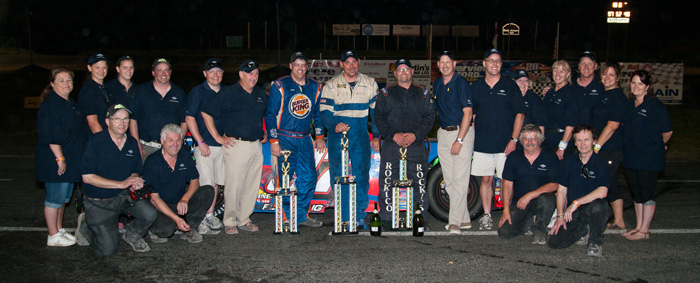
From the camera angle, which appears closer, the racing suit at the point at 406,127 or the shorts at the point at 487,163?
the racing suit at the point at 406,127

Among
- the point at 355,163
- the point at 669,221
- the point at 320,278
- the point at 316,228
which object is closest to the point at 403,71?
the point at 355,163

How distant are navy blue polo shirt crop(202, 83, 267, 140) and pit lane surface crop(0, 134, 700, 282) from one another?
1182mm

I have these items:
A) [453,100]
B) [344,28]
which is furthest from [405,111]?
[344,28]

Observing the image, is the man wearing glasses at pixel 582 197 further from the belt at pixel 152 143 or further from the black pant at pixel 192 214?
the belt at pixel 152 143

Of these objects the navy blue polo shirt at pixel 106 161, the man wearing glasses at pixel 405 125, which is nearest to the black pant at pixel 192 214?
the navy blue polo shirt at pixel 106 161

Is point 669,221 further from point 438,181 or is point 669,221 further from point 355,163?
point 355,163

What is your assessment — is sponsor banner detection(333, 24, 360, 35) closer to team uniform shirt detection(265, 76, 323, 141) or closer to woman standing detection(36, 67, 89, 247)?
team uniform shirt detection(265, 76, 323, 141)

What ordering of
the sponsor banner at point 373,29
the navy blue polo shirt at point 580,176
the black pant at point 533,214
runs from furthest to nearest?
the sponsor banner at point 373,29 → the black pant at point 533,214 → the navy blue polo shirt at point 580,176

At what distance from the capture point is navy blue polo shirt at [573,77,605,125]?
643cm

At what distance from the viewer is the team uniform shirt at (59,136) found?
553cm

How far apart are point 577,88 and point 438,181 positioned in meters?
1.99

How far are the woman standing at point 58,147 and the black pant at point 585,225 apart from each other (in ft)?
16.6

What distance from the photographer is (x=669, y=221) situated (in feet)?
21.9

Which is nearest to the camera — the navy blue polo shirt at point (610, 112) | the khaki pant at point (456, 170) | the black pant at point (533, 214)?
the black pant at point (533, 214)
